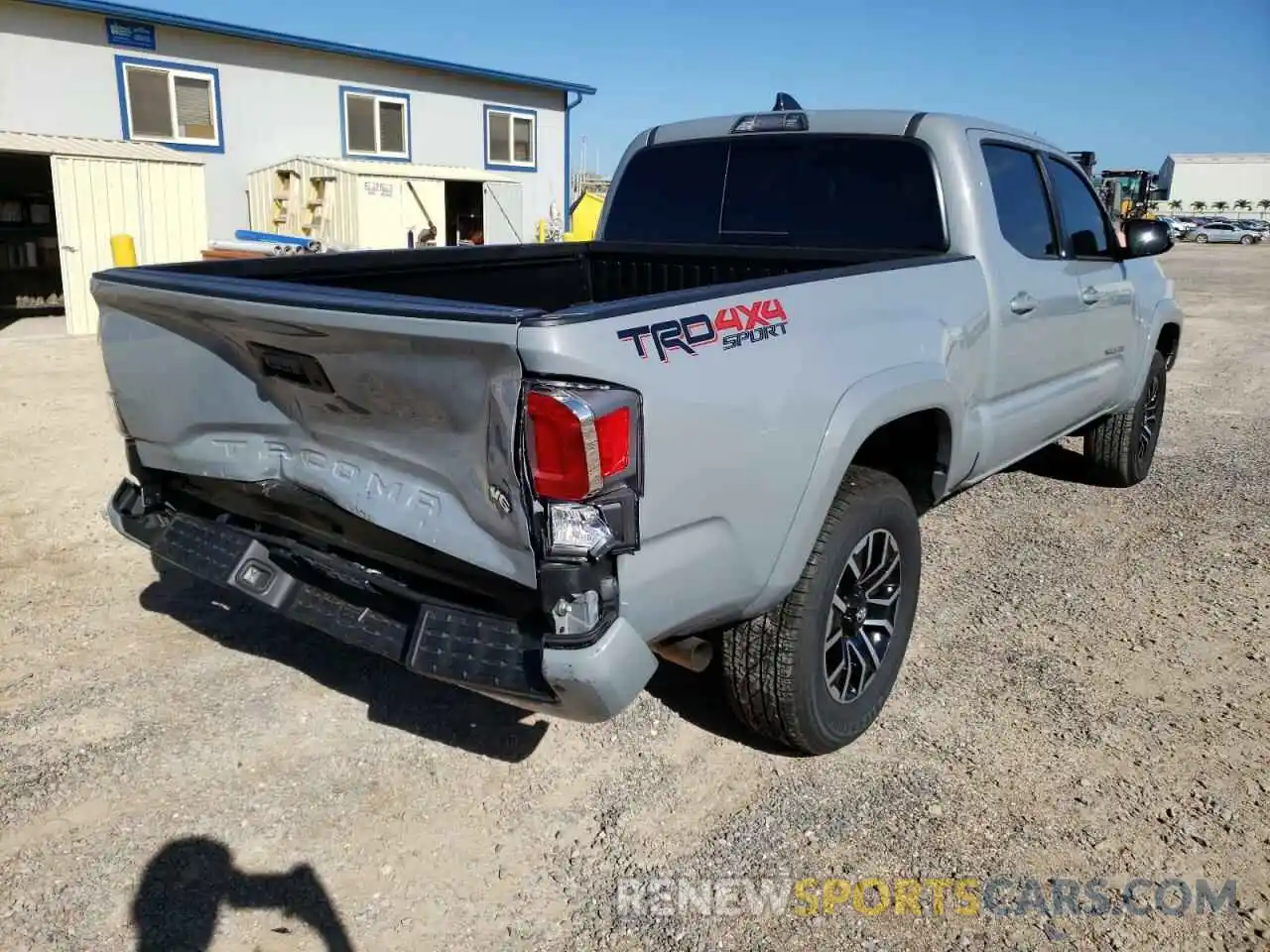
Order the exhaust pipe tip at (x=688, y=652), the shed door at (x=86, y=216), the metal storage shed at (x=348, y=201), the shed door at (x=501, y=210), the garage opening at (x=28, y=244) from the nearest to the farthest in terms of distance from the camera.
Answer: the exhaust pipe tip at (x=688, y=652), the shed door at (x=86, y=216), the garage opening at (x=28, y=244), the metal storage shed at (x=348, y=201), the shed door at (x=501, y=210)

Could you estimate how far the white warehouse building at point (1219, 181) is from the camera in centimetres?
6750

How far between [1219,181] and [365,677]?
79490 mm

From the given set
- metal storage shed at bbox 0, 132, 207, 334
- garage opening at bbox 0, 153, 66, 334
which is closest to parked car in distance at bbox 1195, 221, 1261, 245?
metal storage shed at bbox 0, 132, 207, 334

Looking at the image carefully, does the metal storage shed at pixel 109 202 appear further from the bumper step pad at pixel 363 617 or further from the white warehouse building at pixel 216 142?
the bumper step pad at pixel 363 617

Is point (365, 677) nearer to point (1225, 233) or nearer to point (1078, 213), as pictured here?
point (1078, 213)

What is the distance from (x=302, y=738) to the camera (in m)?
3.25

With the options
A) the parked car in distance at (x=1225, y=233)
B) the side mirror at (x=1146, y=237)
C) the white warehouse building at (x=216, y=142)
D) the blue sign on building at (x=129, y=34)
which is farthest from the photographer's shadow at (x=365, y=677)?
the parked car in distance at (x=1225, y=233)

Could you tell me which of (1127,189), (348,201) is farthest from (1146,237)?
(1127,189)

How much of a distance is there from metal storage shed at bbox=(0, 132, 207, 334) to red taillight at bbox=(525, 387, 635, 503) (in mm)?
12914

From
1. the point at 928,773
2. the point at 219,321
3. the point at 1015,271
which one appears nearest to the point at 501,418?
the point at 219,321

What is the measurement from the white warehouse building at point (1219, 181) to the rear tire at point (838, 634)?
74.8 metres

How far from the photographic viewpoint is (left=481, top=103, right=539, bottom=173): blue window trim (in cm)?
2069

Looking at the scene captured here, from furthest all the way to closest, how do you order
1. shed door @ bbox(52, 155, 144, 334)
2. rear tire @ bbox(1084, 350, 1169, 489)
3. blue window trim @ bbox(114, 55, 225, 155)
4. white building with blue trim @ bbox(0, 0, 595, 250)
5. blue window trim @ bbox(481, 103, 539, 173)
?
blue window trim @ bbox(481, 103, 539, 173) < blue window trim @ bbox(114, 55, 225, 155) < white building with blue trim @ bbox(0, 0, 595, 250) < shed door @ bbox(52, 155, 144, 334) < rear tire @ bbox(1084, 350, 1169, 489)

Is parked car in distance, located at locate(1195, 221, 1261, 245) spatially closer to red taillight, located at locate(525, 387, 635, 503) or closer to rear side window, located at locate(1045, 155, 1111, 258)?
rear side window, located at locate(1045, 155, 1111, 258)
